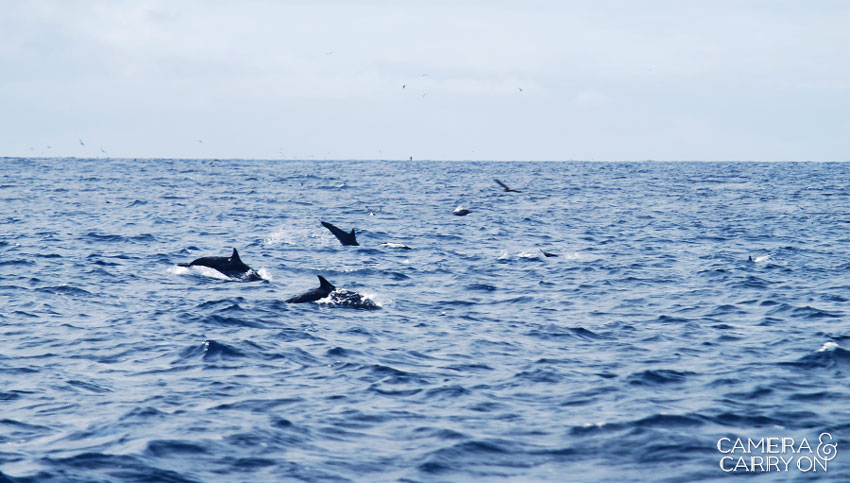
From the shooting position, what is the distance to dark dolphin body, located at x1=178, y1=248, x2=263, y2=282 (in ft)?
73.7

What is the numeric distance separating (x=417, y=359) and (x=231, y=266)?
32.6 ft

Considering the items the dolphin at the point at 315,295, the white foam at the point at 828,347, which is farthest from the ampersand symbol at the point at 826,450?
the dolphin at the point at 315,295

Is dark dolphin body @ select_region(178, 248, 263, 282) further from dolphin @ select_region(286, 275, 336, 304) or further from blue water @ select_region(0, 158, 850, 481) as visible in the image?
dolphin @ select_region(286, 275, 336, 304)

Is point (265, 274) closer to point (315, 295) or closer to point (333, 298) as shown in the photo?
point (315, 295)

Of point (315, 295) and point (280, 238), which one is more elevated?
point (280, 238)

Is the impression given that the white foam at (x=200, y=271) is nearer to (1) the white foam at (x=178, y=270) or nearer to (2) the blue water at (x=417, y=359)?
(1) the white foam at (x=178, y=270)

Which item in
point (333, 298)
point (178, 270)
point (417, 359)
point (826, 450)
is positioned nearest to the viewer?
point (826, 450)

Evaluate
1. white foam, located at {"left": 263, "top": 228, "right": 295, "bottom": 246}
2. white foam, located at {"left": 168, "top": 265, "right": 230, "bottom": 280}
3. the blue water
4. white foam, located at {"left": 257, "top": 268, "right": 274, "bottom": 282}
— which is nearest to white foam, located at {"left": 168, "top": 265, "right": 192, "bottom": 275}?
white foam, located at {"left": 168, "top": 265, "right": 230, "bottom": 280}

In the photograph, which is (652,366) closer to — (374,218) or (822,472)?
(822,472)

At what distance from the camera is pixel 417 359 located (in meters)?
14.2

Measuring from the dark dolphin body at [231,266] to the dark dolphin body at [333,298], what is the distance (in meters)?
3.59

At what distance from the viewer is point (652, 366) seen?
13.6m

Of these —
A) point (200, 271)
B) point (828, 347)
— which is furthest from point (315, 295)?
point (828, 347)

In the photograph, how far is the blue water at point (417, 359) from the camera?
31.8 feet
